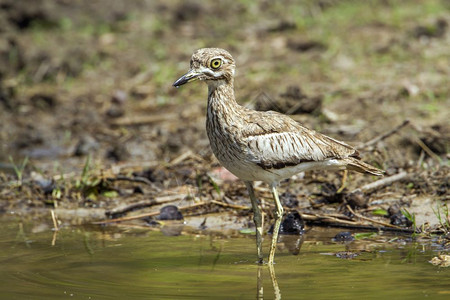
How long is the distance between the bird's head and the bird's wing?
40 centimetres

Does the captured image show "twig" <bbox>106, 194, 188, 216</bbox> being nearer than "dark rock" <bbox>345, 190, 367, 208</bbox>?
No

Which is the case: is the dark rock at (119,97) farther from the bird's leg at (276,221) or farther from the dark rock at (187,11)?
the bird's leg at (276,221)

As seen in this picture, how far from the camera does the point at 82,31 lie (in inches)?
531

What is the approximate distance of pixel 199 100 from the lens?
34.7 feet

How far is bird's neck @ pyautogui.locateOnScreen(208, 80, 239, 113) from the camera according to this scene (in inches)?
220

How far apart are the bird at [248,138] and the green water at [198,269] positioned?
1.22 feet

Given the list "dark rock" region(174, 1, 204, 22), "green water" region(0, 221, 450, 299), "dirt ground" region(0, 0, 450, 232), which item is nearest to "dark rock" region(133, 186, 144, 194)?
"dirt ground" region(0, 0, 450, 232)

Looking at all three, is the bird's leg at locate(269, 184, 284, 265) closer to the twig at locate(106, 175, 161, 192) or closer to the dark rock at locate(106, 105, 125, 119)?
the twig at locate(106, 175, 161, 192)

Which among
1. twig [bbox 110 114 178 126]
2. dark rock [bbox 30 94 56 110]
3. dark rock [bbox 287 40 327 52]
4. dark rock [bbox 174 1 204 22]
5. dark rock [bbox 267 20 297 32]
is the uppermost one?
dark rock [bbox 174 1 204 22]

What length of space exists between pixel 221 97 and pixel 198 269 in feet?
4.11

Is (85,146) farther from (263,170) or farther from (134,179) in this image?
(263,170)

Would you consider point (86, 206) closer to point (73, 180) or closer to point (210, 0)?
point (73, 180)

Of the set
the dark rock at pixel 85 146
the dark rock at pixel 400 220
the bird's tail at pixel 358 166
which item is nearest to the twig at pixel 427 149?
the dark rock at pixel 400 220

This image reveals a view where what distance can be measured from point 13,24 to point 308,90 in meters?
5.78
